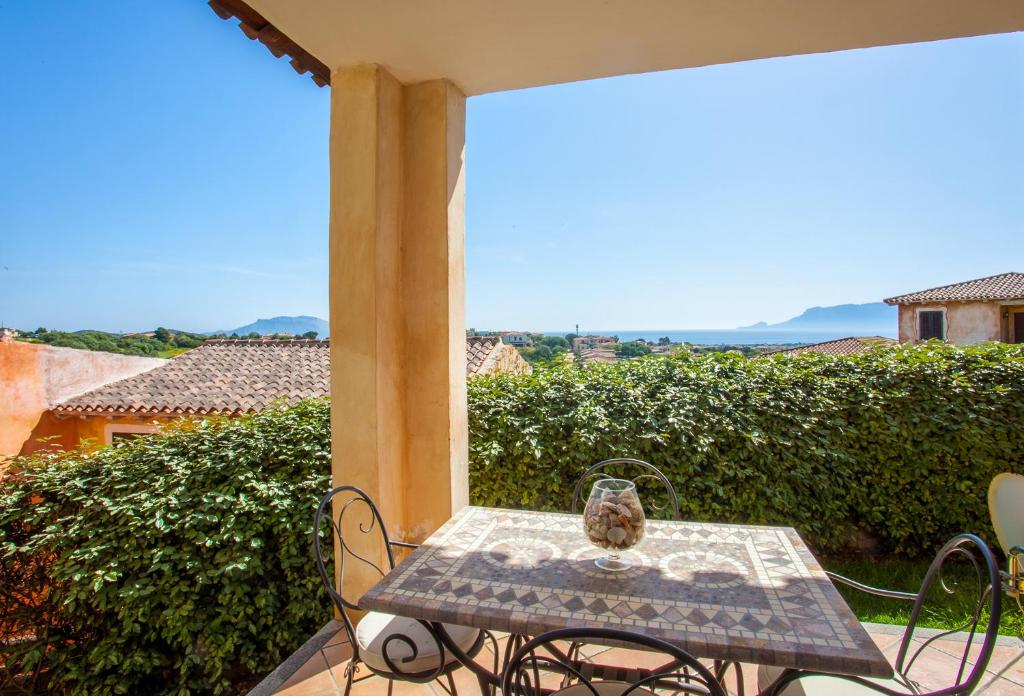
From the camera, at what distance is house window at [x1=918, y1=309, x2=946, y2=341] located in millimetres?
18844

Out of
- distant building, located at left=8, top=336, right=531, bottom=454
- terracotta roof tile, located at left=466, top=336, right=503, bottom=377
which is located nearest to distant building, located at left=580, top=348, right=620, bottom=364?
distant building, located at left=8, top=336, right=531, bottom=454

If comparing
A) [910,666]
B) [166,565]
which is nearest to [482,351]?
[166,565]

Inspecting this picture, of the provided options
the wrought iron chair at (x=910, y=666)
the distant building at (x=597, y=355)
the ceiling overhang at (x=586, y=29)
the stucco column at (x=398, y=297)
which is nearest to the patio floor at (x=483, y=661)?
the stucco column at (x=398, y=297)

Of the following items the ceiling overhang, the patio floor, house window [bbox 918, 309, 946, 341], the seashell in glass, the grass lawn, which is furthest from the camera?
house window [bbox 918, 309, 946, 341]

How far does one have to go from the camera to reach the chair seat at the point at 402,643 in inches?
63.1

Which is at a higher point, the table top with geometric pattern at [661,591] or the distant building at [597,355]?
the distant building at [597,355]

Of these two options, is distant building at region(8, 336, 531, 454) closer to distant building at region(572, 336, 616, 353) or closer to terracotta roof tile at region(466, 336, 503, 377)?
terracotta roof tile at region(466, 336, 503, 377)

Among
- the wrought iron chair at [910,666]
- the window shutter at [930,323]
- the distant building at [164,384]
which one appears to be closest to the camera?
the wrought iron chair at [910,666]

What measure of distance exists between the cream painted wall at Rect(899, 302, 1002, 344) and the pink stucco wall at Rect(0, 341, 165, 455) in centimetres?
2234

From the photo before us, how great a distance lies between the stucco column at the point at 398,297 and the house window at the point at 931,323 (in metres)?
22.3

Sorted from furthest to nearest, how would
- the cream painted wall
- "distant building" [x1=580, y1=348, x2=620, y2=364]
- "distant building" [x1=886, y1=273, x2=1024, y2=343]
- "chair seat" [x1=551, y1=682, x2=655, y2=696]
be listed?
the cream painted wall < "distant building" [x1=886, y1=273, x2=1024, y2=343] < "distant building" [x1=580, y1=348, x2=620, y2=364] < "chair seat" [x1=551, y1=682, x2=655, y2=696]

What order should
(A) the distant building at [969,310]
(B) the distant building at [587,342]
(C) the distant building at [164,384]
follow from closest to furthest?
1. (B) the distant building at [587,342]
2. (C) the distant building at [164,384]
3. (A) the distant building at [969,310]

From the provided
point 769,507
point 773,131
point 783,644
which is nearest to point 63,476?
point 783,644

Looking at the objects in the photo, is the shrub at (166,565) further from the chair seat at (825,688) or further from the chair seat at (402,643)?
the chair seat at (825,688)
